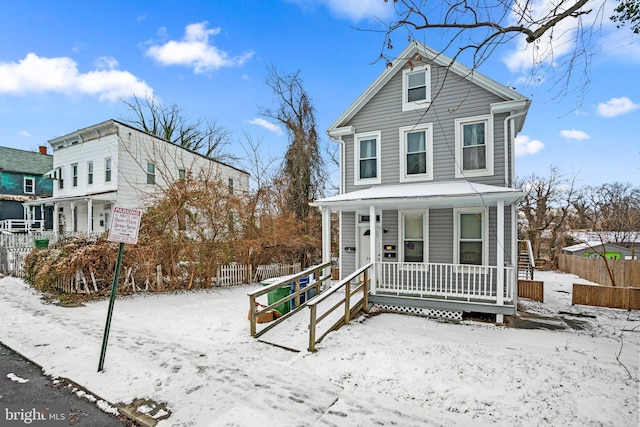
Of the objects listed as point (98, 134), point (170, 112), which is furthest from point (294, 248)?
point (170, 112)

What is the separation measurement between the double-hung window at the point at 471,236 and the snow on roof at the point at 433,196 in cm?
70

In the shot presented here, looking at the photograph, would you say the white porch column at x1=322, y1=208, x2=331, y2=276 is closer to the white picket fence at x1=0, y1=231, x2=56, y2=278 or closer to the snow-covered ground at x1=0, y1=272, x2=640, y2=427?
the snow-covered ground at x1=0, y1=272, x2=640, y2=427

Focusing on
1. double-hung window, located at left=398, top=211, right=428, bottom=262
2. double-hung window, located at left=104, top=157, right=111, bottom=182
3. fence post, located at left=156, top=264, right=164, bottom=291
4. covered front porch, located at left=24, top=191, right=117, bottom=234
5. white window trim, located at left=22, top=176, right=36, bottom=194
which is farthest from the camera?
white window trim, located at left=22, top=176, right=36, bottom=194

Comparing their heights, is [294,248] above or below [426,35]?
below

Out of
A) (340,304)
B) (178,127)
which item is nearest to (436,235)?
(340,304)

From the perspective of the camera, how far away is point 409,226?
9125 mm

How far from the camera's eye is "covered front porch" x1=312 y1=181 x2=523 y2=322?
713 cm

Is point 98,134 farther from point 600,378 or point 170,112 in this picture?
point 600,378

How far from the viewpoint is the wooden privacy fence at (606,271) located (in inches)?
488

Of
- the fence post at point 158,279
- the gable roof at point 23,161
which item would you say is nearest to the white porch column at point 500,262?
the fence post at point 158,279

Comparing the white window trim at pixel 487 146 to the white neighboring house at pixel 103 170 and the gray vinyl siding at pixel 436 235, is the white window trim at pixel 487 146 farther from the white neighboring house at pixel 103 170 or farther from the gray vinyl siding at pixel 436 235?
the white neighboring house at pixel 103 170

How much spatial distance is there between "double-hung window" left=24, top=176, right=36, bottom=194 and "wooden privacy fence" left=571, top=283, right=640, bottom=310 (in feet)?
107

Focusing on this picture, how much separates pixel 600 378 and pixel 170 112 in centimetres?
2967

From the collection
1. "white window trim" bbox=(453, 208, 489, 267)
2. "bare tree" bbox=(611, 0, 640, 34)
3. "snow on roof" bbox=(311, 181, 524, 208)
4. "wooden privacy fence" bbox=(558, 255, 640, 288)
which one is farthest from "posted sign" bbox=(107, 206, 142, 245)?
"wooden privacy fence" bbox=(558, 255, 640, 288)
